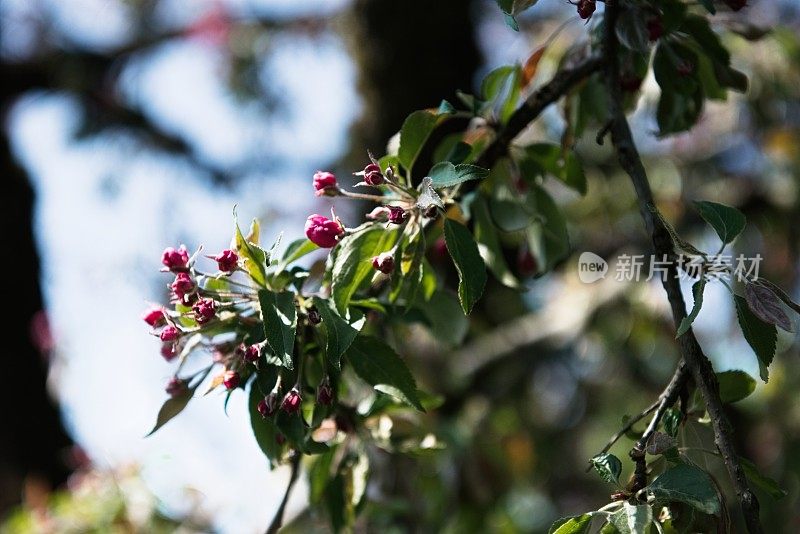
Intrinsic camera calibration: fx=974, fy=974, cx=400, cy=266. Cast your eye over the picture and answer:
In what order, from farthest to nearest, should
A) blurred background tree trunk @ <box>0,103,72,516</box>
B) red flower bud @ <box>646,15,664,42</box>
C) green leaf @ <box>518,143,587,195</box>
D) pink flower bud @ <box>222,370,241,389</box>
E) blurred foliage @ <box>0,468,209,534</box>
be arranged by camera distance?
blurred background tree trunk @ <box>0,103,72,516</box>
blurred foliage @ <box>0,468,209,534</box>
green leaf @ <box>518,143,587,195</box>
red flower bud @ <box>646,15,664,42</box>
pink flower bud @ <box>222,370,241,389</box>

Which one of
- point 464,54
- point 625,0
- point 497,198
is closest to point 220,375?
point 497,198

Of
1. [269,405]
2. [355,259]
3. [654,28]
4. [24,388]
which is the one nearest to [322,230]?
[355,259]

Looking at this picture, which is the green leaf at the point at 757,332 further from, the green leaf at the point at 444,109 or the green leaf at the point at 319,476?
the green leaf at the point at 319,476

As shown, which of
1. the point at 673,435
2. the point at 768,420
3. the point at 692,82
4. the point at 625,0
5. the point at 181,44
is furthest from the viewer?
the point at 181,44

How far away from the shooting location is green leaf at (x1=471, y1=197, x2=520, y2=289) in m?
0.95

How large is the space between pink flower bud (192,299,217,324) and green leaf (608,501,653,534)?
321 millimetres

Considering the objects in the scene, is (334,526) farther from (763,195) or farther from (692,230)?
(763,195)

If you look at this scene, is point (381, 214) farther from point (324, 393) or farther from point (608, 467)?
point (608, 467)

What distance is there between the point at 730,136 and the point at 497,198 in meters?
1.99

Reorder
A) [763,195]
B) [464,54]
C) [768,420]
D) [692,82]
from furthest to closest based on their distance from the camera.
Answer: [768,420], [763,195], [464,54], [692,82]

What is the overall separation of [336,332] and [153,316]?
16 centimetres

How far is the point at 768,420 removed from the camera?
2.68 metres

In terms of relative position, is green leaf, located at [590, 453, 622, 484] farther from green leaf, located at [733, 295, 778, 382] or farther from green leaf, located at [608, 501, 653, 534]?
green leaf, located at [733, 295, 778, 382]

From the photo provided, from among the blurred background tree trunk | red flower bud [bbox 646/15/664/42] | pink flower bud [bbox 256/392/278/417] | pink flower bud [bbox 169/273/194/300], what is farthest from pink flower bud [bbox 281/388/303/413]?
the blurred background tree trunk
